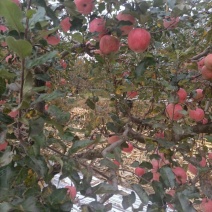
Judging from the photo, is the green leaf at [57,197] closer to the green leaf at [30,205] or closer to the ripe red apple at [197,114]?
the green leaf at [30,205]

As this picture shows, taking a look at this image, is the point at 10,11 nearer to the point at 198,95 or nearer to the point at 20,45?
the point at 20,45

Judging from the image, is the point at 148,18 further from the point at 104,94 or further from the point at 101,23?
the point at 104,94

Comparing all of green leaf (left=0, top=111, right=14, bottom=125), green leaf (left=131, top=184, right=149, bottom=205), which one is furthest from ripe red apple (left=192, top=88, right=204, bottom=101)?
green leaf (left=0, top=111, right=14, bottom=125)

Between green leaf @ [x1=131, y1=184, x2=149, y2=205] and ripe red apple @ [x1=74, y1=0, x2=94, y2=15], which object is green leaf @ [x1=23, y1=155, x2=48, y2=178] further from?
ripe red apple @ [x1=74, y1=0, x2=94, y2=15]

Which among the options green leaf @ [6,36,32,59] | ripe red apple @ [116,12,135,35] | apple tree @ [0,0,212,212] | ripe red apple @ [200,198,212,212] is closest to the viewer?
green leaf @ [6,36,32,59]

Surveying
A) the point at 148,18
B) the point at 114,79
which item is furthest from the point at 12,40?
the point at 114,79

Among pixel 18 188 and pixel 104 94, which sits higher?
pixel 104 94

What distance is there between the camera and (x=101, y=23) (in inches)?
39.6

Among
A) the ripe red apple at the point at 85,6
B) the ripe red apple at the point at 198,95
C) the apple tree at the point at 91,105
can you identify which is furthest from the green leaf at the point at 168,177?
the ripe red apple at the point at 85,6

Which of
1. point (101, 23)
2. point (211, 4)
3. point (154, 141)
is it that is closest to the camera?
point (101, 23)

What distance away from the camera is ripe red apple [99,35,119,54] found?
99 centimetres

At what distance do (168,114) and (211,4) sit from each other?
45 centimetres

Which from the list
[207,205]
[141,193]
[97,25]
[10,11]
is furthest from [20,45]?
[207,205]

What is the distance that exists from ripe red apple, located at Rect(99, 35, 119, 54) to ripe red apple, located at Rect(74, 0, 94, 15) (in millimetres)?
98
